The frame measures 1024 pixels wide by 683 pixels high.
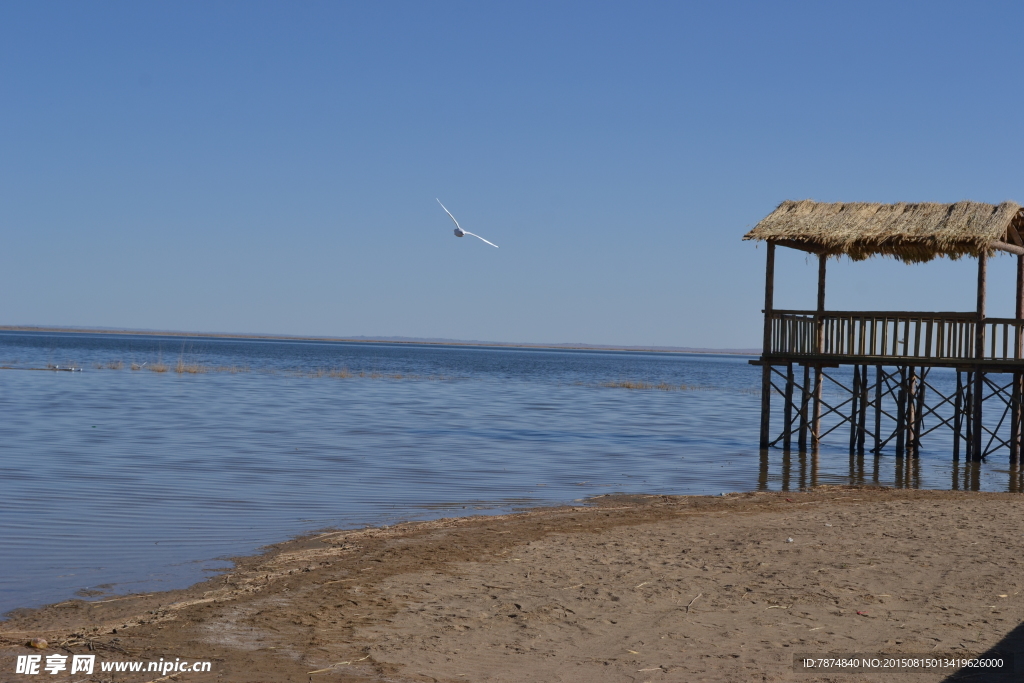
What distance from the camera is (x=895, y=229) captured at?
62.9 feet

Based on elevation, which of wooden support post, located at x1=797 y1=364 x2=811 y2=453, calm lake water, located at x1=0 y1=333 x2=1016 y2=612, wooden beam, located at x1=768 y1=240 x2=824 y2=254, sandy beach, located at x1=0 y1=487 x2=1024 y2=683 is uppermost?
wooden beam, located at x1=768 y1=240 x2=824 y2=254

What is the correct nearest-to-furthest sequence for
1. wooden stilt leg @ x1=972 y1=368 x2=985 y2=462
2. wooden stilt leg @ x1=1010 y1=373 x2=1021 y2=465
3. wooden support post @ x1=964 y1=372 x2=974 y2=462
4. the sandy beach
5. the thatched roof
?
the sandy beach
the thatched roof
wooden stilt leg @ x1=972 y1=368 x2=985 y2=462
wooden support post @ x1=964 y1=372 x2=974 y2=462
wooden stilt leg @ x1=1010 y1=373 x2=1021 y2=465

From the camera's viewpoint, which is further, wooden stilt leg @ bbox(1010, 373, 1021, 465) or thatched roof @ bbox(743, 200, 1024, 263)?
wooden stilt leg @ bbox(1010, 373, 1021, 465)

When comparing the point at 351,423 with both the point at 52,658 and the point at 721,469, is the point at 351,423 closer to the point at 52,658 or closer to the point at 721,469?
the point at 721,469

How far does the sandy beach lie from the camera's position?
646cm

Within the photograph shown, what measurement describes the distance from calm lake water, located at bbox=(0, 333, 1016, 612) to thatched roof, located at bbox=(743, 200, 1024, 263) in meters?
4.26

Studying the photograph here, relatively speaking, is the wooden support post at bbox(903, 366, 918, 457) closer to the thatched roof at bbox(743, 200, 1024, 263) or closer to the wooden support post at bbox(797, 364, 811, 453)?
the wooden support post at bbox(797, 364, 811, 453)

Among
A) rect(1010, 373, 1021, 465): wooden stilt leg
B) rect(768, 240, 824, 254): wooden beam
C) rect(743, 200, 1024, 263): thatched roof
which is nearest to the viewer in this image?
rect(743, 200, 1024, 263): thatched roof

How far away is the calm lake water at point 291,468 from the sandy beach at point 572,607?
125 centimetres

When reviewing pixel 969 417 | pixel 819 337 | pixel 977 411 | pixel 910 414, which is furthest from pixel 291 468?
pixel 969 417

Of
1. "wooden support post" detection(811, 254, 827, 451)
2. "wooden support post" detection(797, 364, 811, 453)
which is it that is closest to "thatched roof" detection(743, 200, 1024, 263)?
"wooden support post" detection(811, 254, 827, 451)

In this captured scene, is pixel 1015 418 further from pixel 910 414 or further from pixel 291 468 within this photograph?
pixel 291 468

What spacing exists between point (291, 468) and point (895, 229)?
478 inches

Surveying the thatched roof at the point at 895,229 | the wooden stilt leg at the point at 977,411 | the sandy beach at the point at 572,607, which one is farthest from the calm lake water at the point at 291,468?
the thatched roof at the point at 895,229
